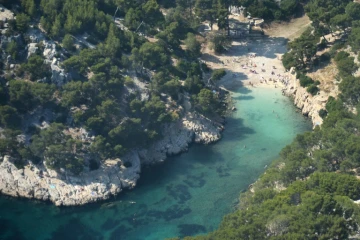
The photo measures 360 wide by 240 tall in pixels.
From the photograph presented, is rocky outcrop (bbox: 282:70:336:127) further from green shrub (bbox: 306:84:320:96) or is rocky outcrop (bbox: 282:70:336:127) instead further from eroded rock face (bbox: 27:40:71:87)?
eroded rock face (bbox: 27:40:71:87)

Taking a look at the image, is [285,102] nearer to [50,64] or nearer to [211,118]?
[211,118]

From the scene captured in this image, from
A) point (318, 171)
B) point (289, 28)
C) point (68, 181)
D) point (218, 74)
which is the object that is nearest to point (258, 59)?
point (289, 28)

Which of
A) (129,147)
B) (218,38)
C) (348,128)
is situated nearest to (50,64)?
(129,147)

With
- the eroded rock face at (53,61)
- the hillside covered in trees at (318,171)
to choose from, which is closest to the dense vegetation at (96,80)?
the eroded rock face at (53,61)

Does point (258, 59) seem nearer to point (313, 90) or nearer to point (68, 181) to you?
point (313, 90)

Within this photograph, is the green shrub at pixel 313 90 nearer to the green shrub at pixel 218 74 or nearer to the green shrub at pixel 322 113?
the green shrub at pixel 322 113

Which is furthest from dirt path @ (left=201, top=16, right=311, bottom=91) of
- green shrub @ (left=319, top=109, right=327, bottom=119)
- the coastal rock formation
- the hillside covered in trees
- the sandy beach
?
the coastal rock formation
